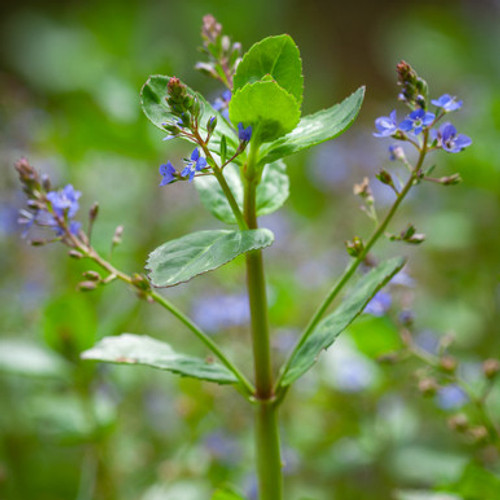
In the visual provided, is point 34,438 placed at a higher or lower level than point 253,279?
lower

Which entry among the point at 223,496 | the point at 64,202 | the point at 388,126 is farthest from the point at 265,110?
the point at 223,496

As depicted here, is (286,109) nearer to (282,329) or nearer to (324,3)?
(282,329)

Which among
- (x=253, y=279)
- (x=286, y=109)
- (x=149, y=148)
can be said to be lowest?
(x=253, y=279)

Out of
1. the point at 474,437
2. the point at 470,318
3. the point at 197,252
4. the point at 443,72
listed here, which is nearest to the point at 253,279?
the point at 197,252

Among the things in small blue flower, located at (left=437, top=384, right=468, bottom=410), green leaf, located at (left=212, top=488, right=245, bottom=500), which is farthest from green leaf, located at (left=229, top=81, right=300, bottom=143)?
small blue flower, located at (left=437, top=384, right=468, bottom=410)

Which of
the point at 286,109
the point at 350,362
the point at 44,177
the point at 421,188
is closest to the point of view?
the point at 286,109

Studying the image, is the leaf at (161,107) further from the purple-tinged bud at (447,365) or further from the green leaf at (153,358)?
the purple-tinged bud at (447,365)

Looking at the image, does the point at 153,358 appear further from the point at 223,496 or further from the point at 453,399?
the point at 453,399

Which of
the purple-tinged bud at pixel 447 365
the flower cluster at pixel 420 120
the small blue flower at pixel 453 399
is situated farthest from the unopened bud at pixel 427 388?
the flower cluster at pixel 420 120
